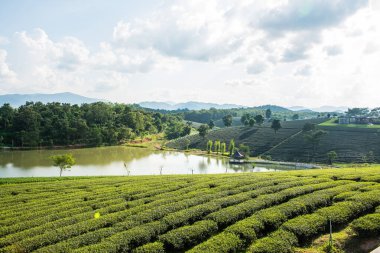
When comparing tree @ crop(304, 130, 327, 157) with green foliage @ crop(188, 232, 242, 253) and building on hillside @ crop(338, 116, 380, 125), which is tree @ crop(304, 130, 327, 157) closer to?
building on hillside @ crop(338, 116, 380, 125)

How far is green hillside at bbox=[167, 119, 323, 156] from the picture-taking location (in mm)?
96256

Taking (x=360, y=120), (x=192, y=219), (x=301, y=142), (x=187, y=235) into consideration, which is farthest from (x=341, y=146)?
(x=187, y=235)

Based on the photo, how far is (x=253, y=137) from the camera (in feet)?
348

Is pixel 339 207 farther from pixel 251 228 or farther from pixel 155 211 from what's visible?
pixel 155 211

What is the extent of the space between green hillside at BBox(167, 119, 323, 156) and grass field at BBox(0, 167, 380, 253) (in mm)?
72301

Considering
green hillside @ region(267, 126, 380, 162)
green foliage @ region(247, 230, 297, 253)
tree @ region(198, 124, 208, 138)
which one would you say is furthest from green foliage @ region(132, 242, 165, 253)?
tree @ region(198, 124, 208, 138)

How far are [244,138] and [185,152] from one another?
2304cm

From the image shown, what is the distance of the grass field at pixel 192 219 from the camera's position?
12.6 meters

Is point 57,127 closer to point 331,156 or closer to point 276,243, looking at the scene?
point 331,156

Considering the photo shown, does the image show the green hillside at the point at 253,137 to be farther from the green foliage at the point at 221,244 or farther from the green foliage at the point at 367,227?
the green foliage at the point at 221,244

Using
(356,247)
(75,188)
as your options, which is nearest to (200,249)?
(356,247)

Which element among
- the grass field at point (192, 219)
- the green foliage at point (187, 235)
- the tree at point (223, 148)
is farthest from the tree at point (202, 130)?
the green foliage at point (187, 235)

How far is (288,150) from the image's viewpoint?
3425 inches

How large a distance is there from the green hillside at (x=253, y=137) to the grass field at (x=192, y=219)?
72301 millimetres
